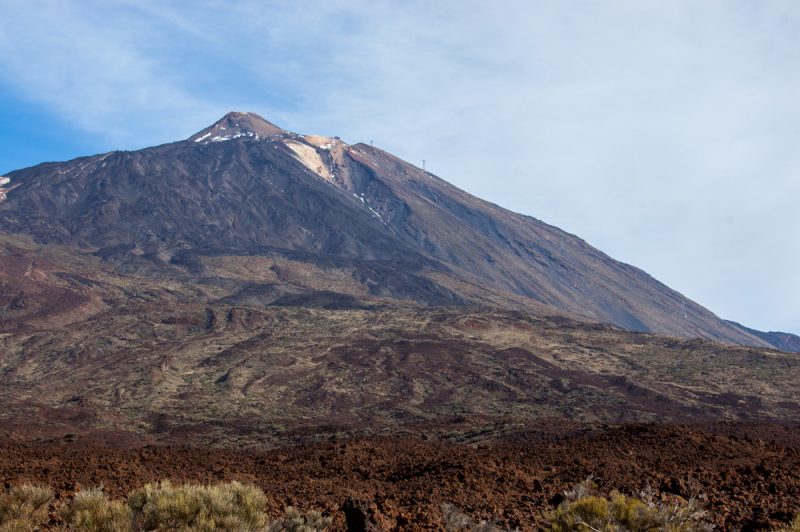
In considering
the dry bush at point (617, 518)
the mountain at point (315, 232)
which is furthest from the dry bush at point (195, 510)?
the mountain at point (315, 232)

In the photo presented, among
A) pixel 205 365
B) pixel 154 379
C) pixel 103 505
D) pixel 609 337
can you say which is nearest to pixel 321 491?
pixel 103 505

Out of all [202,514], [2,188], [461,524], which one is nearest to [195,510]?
[202,514]

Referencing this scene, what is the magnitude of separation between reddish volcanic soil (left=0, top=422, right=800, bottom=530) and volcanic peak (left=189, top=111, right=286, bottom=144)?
6305 inches

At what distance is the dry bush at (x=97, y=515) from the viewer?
7801 millimetres

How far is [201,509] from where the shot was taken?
330 inches

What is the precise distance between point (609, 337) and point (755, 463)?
52.4 m

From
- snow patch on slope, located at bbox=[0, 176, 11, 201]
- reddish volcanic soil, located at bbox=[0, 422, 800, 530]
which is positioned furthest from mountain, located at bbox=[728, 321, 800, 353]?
reddish volcanic soil, located at bbox=[0, 422, 800, 530]

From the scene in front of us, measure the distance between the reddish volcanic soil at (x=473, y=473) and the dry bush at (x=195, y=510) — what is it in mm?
1639

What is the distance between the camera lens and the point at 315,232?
13150cm

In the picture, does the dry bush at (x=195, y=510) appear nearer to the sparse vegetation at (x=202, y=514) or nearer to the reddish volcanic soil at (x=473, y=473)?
the sparse vegetation at (x=202, y=514)

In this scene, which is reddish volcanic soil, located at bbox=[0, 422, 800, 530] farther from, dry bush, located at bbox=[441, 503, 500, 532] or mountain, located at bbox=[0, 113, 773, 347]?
mountain, located at bbox=[0, 113, 773, 347]

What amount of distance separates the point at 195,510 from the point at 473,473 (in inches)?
289

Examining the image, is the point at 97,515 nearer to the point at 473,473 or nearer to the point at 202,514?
the point at 202,514

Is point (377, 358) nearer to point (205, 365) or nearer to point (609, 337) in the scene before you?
point (205, 365)
